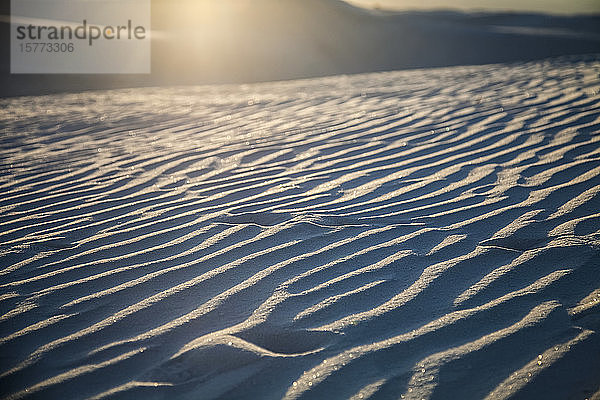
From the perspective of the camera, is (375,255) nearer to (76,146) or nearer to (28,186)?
(28,186)

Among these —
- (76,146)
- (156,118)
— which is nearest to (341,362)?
(76,146)

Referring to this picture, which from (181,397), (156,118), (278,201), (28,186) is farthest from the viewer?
(156,118)

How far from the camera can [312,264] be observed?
89.2 inches

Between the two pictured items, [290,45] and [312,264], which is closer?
[312,264]

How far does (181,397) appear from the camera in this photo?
1559 mm

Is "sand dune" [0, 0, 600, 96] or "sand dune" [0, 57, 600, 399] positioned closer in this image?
"sand dune" [0, 57, 600, 399]

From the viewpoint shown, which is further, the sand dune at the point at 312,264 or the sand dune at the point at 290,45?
the sand dune at the point at 290,45

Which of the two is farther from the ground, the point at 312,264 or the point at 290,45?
the point at 290,45

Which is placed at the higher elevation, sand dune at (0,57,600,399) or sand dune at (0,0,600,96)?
sand dune at (0,0,600,96)

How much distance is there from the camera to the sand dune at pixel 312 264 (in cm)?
164

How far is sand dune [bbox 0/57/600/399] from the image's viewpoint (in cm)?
164

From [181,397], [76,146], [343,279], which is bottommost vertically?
[181,397]

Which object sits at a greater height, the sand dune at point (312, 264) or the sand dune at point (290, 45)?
the sand dune at point (290, 45)

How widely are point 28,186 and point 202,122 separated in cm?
224
